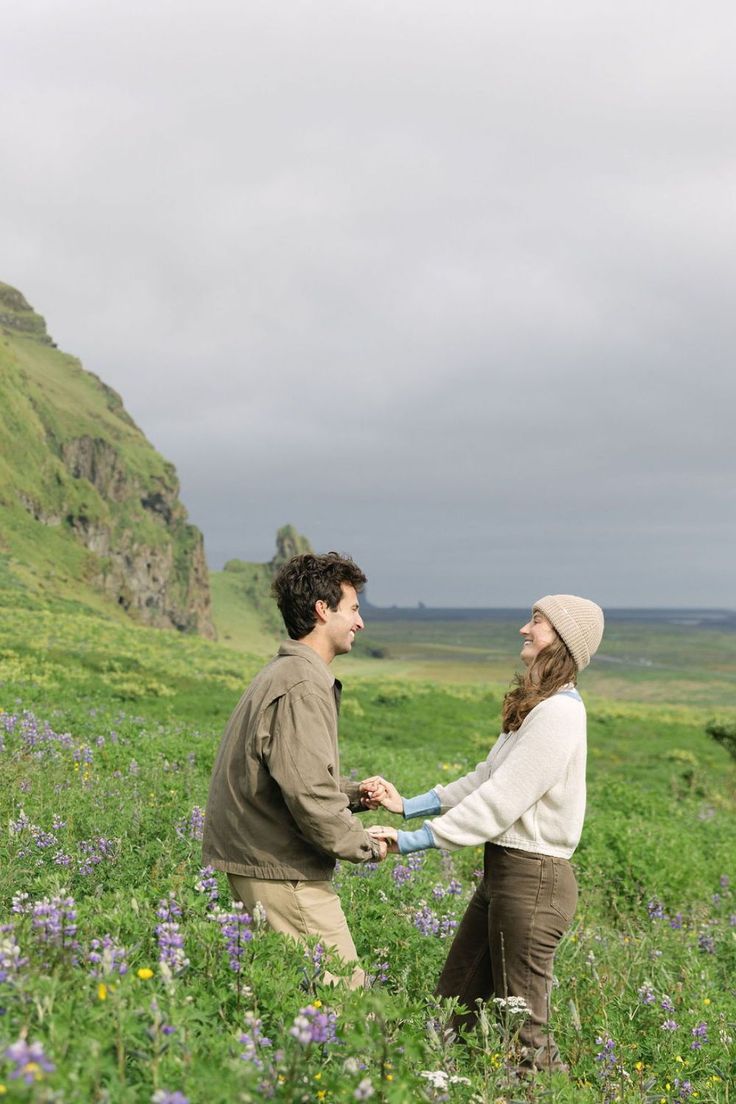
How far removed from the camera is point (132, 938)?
12.0ft

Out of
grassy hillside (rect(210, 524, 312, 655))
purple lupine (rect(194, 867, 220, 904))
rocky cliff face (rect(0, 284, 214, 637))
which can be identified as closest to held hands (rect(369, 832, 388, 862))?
purple lupine (rect(194, 867, 220, 904))

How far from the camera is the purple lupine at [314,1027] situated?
2680 millimetres

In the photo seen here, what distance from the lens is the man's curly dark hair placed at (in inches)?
184

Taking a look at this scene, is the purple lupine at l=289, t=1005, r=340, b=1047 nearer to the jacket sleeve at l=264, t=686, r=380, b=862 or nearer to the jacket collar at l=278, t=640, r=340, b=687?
the jacket sleeve at l=264, t=686, r=380, b=862

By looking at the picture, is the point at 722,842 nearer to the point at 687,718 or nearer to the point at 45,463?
the point at 687,718

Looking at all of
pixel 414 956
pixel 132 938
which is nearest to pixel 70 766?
pixel 414 956

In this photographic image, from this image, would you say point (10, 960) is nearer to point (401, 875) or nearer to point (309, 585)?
point (309, 585)

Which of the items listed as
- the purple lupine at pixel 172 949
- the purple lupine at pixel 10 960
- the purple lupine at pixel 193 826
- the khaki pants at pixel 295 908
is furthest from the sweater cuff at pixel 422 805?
the purple lupine at pixel 10 960

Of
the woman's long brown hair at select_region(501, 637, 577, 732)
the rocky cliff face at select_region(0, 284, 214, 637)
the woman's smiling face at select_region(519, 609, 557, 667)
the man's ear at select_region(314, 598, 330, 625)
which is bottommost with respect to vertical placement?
the woman's long brown hair at select_region(501, 637, 577, 732)

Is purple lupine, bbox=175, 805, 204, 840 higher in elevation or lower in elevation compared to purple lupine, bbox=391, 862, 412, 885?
higher

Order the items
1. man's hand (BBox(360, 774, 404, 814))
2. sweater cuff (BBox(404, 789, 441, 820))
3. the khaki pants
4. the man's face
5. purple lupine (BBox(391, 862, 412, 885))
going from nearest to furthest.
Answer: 1. the khaki pants
2. the man's face
3. man's hand (BBox(360, 774, 404, 814))
4. sweater cuff (BBox(404, 789, 441, 820))
5. purple lupine (BBox(391, 862, 412, 885))

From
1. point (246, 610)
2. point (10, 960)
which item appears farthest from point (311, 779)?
point (246, 610)

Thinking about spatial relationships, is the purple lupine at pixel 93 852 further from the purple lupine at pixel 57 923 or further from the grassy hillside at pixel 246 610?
the grassy hillside at pixel 246 610

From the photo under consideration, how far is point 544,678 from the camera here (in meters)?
4.89
